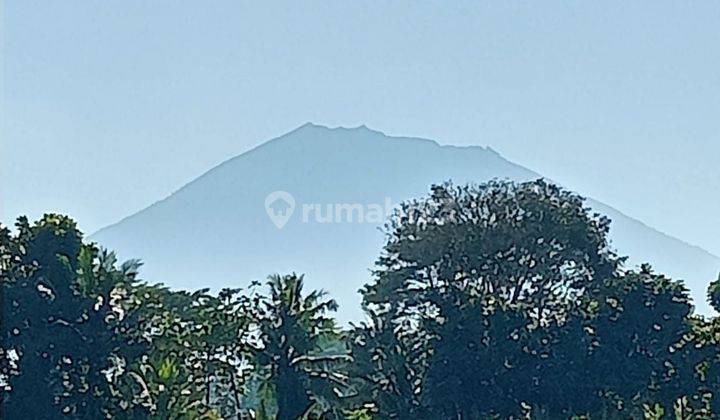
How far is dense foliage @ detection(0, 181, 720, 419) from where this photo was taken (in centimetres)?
2811

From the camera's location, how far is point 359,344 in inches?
1345

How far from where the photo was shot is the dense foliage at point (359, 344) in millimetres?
28109

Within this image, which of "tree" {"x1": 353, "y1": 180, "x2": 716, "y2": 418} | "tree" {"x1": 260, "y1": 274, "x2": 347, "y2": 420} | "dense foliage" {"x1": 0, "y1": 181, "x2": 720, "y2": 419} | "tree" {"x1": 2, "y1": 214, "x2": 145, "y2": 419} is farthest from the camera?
"tree" {"x1": 353, "y1": 180, "x2": 716, "y2": 418}

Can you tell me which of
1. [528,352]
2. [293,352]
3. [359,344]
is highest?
[359,344]

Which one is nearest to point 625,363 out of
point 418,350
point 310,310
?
point 418,350

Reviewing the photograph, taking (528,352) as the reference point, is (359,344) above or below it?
above

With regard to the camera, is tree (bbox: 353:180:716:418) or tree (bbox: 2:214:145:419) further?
tree (bbox: 353:180:716:418)

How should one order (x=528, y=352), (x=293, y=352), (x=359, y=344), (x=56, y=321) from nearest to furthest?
(x=56, y=321)
(x=293, y=352)
(x=528, y=352)
(x=359, y=344)

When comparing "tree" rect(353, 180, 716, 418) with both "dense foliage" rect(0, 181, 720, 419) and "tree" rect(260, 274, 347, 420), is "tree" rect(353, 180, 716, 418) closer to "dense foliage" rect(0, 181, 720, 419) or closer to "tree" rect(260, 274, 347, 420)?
"dense foliage" rect(0, 181, 720, 419)

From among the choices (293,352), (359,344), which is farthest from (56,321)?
(359,344)

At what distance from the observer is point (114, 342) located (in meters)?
28.6

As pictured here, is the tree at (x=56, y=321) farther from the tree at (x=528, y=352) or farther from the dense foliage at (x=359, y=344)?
the tree at (x=528, y=352)

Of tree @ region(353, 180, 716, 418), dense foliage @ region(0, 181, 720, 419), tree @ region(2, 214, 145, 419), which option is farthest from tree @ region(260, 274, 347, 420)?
tree @ region(2, 214, 145, 419)

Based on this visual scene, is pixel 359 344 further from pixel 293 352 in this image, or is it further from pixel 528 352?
pixel 528 352
